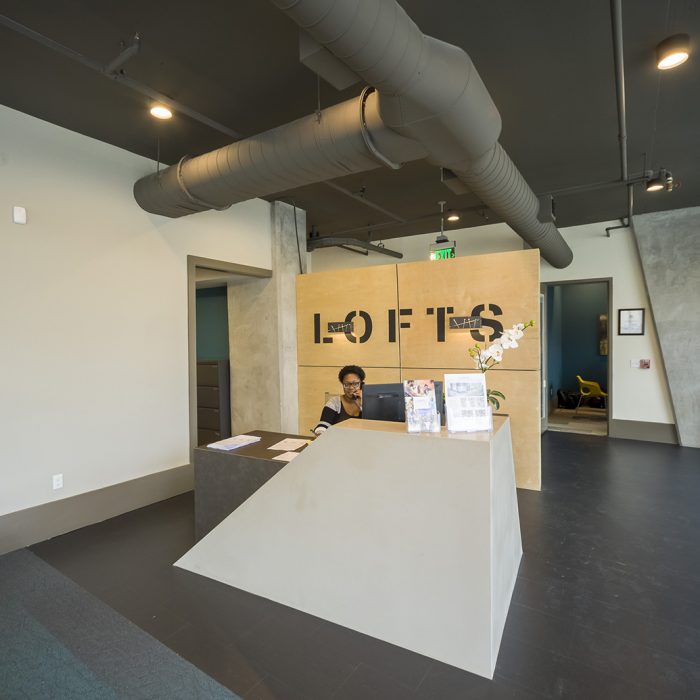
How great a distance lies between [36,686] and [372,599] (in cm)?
163

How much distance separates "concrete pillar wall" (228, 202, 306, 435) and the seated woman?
2.10 metres

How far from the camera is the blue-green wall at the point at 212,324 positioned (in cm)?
682

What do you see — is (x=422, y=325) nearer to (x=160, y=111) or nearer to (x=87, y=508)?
(x=160, y=111)

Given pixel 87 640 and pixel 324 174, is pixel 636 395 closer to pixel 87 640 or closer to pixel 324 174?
pixel 324 174

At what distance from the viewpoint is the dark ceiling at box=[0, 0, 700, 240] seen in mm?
2480

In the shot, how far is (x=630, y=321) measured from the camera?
22.7ft

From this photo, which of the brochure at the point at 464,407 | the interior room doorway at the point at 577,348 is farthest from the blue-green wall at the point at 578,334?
A: the brochure at the point at 464,407

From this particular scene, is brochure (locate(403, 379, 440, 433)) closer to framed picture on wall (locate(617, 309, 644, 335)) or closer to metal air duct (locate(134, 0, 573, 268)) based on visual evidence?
metal air duct (locate(134, 0, 573, 268))

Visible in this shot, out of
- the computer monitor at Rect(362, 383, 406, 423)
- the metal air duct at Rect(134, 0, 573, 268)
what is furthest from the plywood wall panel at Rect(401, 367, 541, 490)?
the metal air duct at Rect(134, 0, 573, 268)

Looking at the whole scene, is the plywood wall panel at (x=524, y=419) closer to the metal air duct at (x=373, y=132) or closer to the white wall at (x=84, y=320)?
the metal air duct at (x=373, y=132)

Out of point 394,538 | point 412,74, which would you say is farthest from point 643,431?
point 412,74

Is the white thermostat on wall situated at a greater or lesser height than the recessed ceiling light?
lesser

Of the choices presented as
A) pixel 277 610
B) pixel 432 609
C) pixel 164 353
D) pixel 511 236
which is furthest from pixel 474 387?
pixel 511 236

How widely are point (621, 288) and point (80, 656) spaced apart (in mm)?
7933
